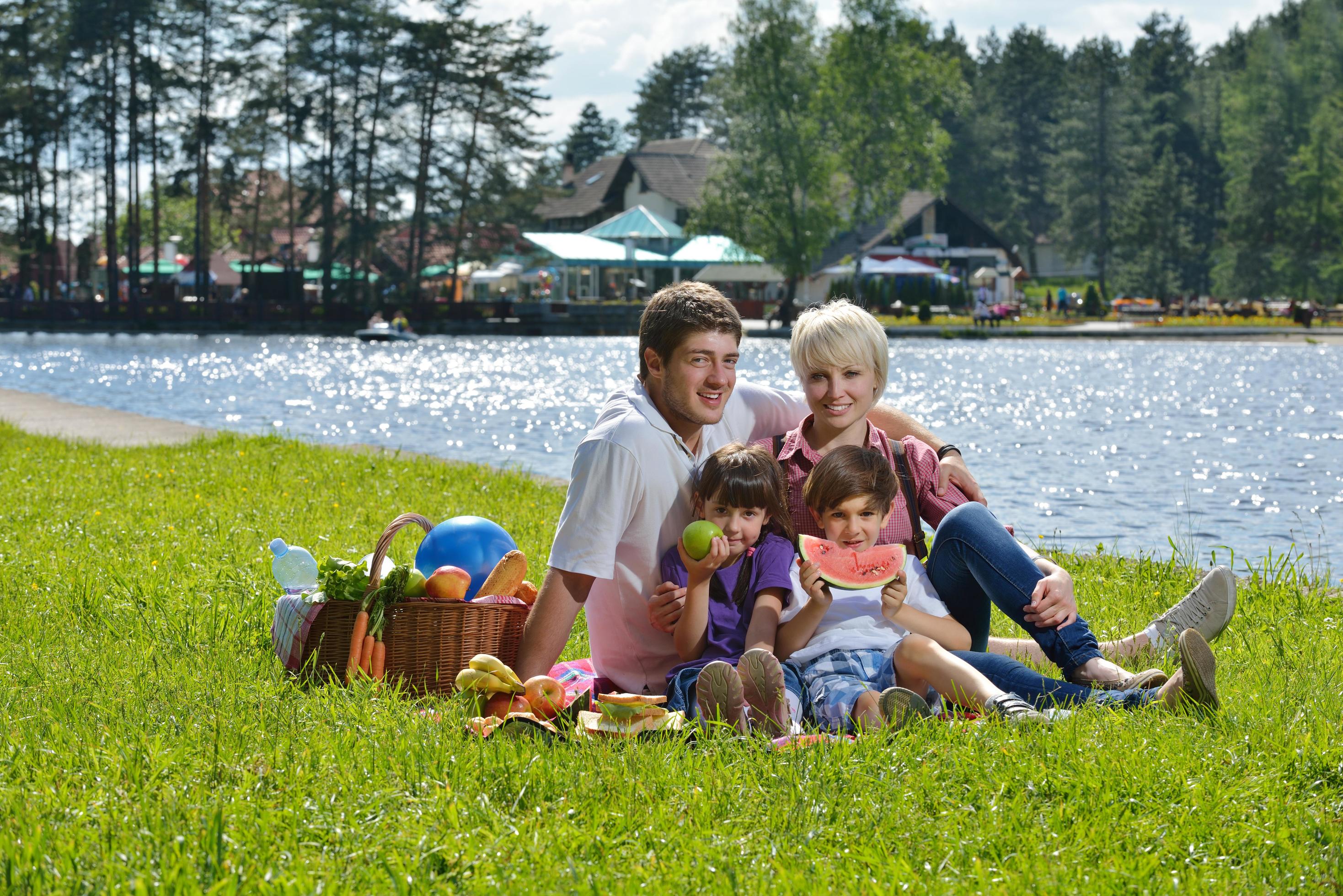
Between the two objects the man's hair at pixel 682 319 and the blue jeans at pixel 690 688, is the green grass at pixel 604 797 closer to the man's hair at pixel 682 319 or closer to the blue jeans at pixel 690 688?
the blue jeans at pixel 690 688

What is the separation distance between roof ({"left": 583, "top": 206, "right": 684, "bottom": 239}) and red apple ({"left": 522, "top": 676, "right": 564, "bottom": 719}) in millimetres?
57753

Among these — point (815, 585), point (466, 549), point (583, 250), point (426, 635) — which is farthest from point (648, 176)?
point (815, 585)

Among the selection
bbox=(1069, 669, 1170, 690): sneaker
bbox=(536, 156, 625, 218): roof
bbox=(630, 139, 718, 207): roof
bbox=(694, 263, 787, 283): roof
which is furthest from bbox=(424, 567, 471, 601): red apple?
bbox=(536, 156, 625, 218): roof

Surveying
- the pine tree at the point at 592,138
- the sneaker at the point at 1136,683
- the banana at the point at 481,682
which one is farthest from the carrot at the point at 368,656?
the pine tree at the point at 592,138

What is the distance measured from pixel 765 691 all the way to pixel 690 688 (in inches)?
10.1

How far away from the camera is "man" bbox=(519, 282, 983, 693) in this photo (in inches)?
168

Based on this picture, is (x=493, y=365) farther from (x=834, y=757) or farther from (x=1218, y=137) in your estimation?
(x=1218, y=137)

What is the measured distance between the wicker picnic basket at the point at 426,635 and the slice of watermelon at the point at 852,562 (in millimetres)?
1150

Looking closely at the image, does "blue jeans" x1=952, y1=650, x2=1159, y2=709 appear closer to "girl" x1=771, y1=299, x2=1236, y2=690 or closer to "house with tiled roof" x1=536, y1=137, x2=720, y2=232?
"girl" x1=771, y1=299, x2=1236, y2=690

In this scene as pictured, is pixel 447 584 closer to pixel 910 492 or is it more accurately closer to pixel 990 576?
pixel 910 492

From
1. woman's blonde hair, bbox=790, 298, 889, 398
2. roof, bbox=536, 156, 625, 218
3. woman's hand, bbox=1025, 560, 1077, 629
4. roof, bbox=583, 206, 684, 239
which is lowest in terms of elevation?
woman's hand, bbox=1025, 560, 1077, 629

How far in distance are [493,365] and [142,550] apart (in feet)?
97.8

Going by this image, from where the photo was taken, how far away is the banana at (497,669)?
14.0 ft

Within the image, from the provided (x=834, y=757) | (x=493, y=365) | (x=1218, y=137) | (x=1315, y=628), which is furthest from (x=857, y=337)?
(x=1218, y=137)
